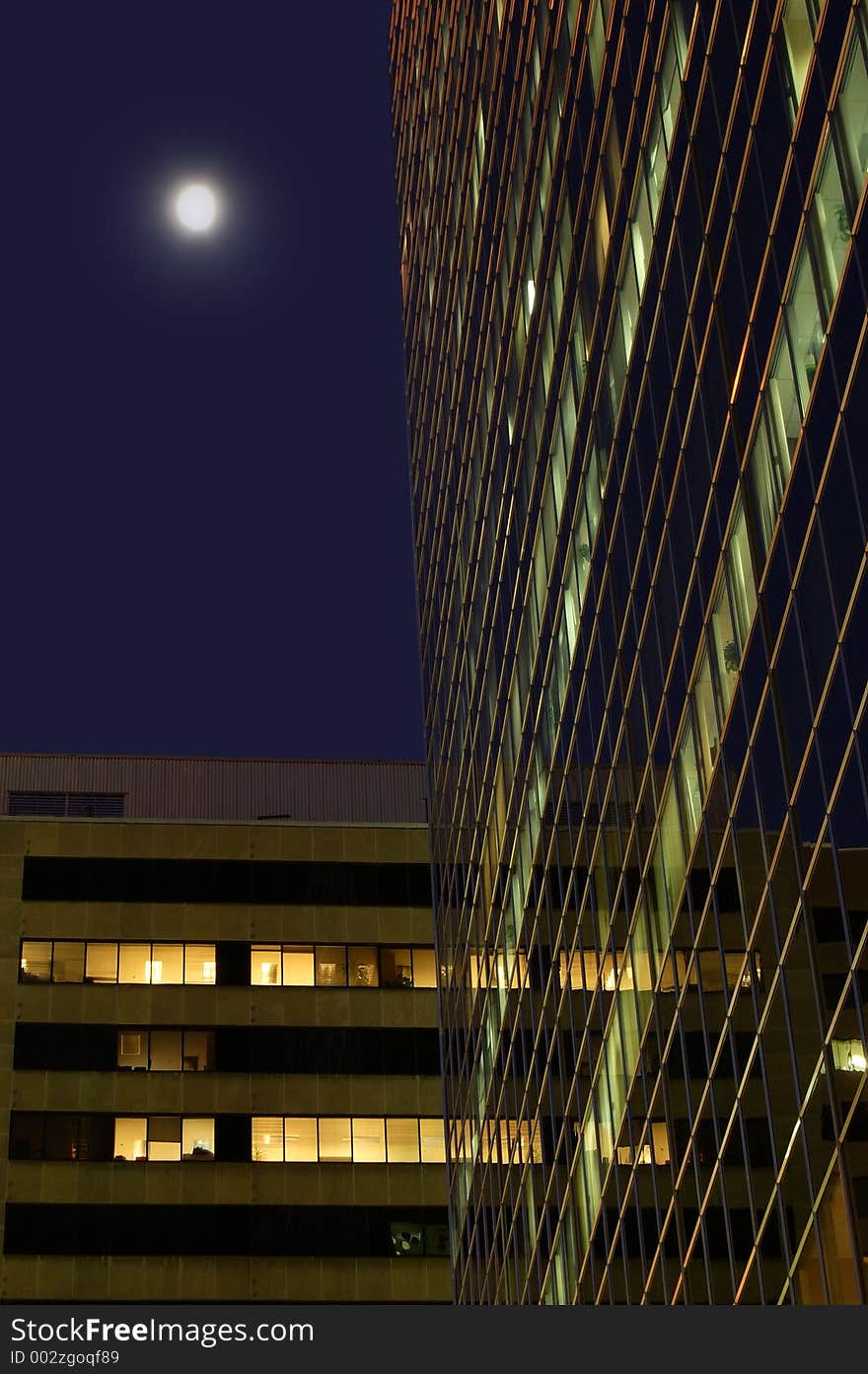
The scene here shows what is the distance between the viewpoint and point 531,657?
62844 millimetres

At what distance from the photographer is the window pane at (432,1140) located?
311ft

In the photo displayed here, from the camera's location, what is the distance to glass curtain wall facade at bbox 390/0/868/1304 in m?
34.2

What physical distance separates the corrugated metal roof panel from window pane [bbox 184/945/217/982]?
1240cm

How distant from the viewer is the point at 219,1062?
316ft

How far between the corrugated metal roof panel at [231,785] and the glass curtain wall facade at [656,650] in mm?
31924

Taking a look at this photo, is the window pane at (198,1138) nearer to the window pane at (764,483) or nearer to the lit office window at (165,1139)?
the lit office window at (165,1139)

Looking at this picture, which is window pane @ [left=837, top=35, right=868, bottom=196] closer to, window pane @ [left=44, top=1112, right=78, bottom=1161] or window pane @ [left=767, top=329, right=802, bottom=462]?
window pane @ [left=767, top=329, right=802, bottom=462]

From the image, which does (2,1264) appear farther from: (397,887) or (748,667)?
(748,667)

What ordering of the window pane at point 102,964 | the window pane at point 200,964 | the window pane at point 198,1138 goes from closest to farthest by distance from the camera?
1. the window pane at point 198,1138
2. the window pane at point 102,964
3. the window pane at point 200,964

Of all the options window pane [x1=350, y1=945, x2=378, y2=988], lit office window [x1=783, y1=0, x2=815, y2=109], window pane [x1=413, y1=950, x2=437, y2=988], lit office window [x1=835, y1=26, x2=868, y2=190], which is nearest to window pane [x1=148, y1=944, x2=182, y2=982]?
window pane [x1=350, y1=945, x2=378, y2=988]

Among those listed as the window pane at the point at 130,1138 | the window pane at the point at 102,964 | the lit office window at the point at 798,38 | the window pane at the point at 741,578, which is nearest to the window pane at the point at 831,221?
the lit office window at the point at 798,38
